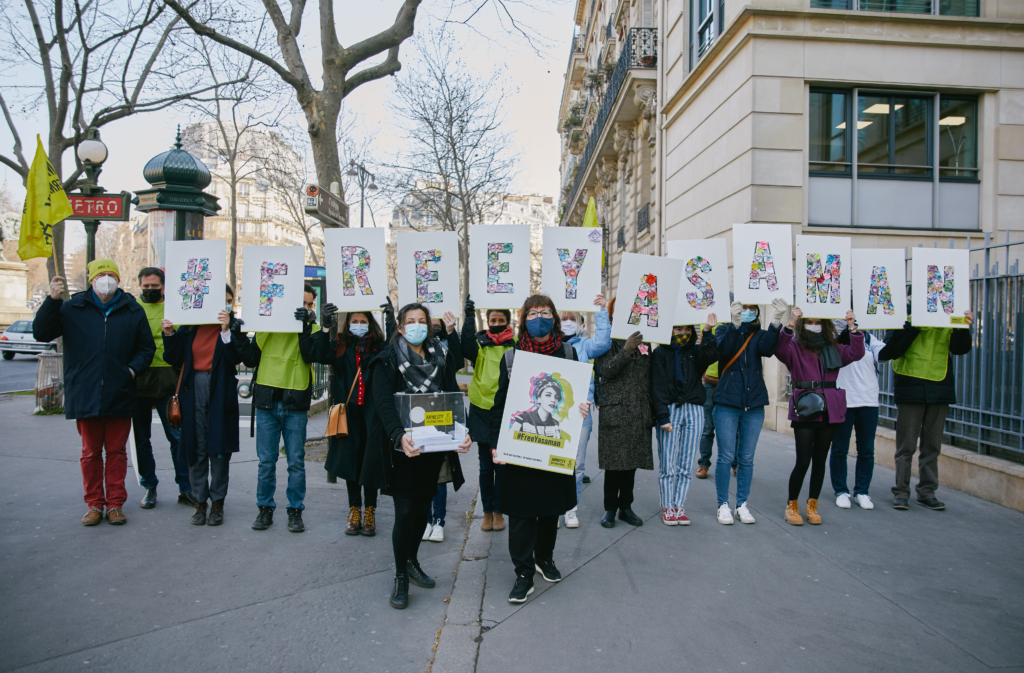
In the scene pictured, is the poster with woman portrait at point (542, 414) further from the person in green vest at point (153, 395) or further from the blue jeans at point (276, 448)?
the person in green vest at point (153, 395)

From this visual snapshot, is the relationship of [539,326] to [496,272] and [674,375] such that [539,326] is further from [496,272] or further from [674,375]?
[674,375]

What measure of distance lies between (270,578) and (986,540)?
5.68m

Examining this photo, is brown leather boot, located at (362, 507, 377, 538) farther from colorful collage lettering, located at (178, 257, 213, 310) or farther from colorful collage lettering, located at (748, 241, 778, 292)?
colorful collage lettering, located at (748, 241, 778, 292)

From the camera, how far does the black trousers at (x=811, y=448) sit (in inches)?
230

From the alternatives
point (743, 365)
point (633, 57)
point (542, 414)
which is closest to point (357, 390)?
point (542, 414)

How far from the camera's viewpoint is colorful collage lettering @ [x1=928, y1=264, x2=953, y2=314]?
6.16 metres

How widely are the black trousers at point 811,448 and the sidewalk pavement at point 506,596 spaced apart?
38cm

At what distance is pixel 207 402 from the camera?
5.62 m

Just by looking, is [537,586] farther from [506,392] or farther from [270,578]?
[270,578]

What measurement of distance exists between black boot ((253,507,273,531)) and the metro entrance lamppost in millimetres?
19857

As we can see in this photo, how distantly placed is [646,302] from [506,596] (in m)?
2.47

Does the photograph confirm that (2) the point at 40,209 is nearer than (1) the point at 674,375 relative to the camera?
No

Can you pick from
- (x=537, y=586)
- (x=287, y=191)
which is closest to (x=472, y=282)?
(x=537, y=586)

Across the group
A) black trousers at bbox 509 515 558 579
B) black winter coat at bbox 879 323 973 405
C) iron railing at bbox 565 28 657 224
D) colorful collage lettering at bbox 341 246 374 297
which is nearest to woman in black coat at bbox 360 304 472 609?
black trousers at bbox 509 515 558 579
